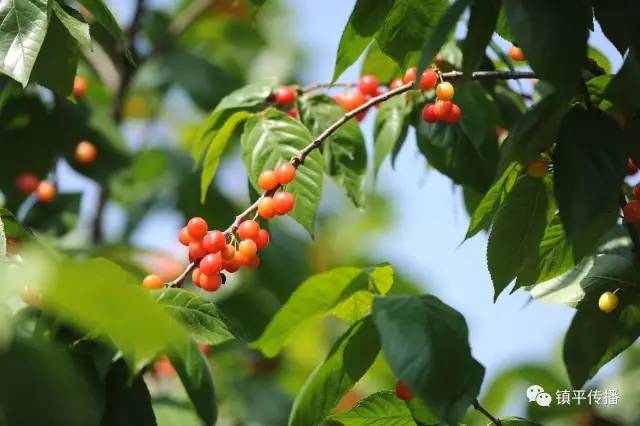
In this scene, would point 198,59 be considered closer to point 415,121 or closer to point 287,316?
point 415,121

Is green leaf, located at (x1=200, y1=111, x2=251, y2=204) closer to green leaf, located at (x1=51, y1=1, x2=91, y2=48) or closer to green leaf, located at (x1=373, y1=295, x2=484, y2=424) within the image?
green leaf, located at (x1=51, y1=1, x2=91, y2=48)

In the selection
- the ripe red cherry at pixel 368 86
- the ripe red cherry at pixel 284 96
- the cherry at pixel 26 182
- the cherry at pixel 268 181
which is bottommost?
the cherry at pixel 26 182

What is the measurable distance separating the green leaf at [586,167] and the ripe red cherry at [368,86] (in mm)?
693

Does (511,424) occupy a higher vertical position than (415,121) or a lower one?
lower

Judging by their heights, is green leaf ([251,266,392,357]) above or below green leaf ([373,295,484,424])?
below

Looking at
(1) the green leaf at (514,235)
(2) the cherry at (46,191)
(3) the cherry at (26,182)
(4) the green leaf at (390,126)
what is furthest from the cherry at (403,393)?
(2) the cherry at (46,191)

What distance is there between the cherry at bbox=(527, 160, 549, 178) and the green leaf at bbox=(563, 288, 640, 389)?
16 centimetres

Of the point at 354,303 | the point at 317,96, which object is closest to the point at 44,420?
the point at 354,303

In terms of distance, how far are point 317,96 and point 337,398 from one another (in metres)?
0.61

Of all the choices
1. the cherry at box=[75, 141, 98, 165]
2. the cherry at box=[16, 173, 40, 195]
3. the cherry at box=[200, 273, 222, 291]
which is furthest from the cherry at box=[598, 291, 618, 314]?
the cherry at box=[75, 141, 98, 165]

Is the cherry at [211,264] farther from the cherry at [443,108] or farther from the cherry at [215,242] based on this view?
the cherry at [443,108]

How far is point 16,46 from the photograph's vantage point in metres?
1.18

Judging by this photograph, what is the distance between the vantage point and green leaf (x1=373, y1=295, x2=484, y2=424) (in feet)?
3.05

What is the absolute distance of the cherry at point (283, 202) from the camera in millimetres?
1258
